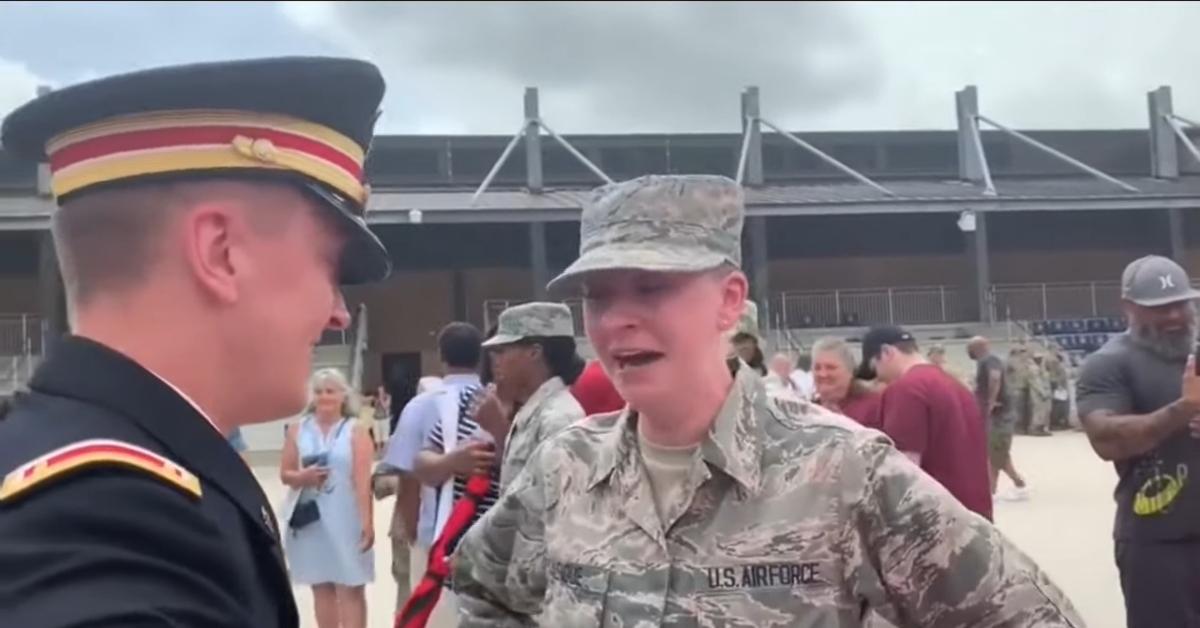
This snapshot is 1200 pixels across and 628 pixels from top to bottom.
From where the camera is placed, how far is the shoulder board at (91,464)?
1.01 m

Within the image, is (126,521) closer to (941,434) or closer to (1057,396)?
(941,434)

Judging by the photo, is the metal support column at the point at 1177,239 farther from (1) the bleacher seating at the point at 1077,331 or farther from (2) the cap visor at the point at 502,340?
(1) the bleacher seating at the point at 1077,331

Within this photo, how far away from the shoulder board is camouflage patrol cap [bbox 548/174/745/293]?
3.62 feet

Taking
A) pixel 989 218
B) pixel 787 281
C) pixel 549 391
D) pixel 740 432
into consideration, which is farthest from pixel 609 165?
pixel 740 432

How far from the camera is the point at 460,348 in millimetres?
5496

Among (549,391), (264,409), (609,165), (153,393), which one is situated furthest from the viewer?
(609,165)

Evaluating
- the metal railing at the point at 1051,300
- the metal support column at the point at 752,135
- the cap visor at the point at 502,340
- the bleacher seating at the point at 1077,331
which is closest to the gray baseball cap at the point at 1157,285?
the cap visor at the point at 502,340

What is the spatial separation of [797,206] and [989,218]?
5551mm

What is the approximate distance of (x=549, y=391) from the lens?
4.37 metres

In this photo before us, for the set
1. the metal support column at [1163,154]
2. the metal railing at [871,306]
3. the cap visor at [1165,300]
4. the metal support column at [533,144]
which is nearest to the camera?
the cap visor at [1165,300]

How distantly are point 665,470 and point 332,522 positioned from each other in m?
4.05

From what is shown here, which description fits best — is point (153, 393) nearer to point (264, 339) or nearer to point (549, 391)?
point (264, 339)

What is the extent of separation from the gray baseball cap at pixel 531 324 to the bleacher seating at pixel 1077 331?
779 inches

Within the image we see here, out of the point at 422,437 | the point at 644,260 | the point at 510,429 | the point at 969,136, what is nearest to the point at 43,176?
the point at 644,260
